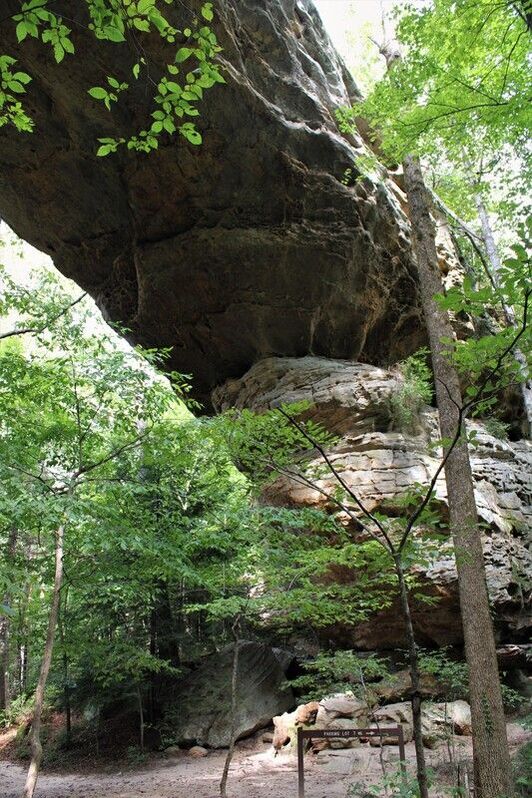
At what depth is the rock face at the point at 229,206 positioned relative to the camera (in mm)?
8969

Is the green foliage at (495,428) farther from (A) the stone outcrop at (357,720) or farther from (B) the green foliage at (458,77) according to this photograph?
(B) the green foliage at (458,77)

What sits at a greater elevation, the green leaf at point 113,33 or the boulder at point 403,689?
the green leaf at point 113,33

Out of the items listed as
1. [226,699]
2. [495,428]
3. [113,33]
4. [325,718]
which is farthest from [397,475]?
[113,33]

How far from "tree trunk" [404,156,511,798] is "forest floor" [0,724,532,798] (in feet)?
5.00

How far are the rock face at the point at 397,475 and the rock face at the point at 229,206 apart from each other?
1.45m

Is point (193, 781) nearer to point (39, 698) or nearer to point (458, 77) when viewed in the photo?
point (39, 698)

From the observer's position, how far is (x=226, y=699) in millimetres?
10633

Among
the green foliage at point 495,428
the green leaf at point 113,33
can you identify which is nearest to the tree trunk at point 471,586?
the green leaf at point 113,33

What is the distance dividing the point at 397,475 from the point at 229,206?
607 centimetres

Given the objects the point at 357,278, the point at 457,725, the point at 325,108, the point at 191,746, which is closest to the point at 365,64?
the point at 325,108

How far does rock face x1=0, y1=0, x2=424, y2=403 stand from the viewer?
353 inches

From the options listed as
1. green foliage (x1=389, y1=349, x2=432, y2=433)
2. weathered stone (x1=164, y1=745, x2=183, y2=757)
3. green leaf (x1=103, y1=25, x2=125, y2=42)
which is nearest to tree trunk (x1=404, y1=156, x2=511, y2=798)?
Result: green foliage (x1=389, y1=349, x2=432, y2=433)

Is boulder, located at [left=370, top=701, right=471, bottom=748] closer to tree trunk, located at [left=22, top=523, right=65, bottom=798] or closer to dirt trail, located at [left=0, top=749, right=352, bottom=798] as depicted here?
dirt trail, located at [left=0, top=749, right=352, bottom=798]

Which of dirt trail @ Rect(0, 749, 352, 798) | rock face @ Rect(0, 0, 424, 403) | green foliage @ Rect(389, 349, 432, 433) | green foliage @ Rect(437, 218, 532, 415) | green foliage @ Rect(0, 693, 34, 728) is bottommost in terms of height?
dirt trail @ Rect(0, 749, 352, 798)
